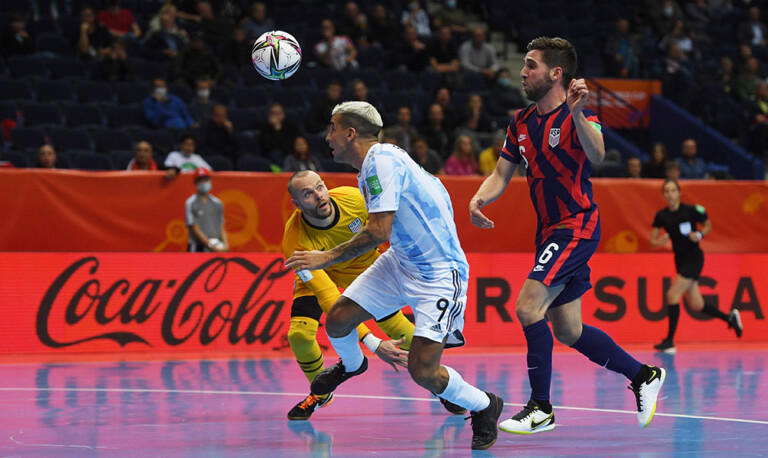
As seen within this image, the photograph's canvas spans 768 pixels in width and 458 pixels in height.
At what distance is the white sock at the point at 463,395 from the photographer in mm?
6223

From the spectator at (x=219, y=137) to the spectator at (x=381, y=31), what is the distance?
509cm

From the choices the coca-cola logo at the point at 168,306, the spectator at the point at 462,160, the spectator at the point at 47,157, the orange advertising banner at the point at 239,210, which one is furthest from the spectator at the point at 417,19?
the coca-cola logo at the point at 168,306

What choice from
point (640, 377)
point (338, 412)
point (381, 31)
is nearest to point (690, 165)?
point (381, 31)

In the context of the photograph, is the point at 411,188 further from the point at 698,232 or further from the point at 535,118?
the point at 698,232

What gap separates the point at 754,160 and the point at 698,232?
7.22 m

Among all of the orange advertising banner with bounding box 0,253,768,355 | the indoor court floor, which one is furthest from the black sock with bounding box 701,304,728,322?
the indoor court floor

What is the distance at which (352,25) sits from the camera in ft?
63.7

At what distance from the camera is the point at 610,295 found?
13531mm

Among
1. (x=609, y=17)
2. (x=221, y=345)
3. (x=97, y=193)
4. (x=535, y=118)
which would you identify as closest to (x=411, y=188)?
(x=535, y=118)

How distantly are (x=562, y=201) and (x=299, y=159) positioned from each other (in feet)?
28.5

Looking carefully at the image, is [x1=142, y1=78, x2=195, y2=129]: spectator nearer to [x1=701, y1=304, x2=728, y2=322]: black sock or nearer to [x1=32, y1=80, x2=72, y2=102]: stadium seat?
[x1=32, y1=80, x2=72, y2=102]: stadium seat

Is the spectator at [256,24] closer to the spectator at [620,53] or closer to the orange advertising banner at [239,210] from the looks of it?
the orange advertising banner at [239,210]

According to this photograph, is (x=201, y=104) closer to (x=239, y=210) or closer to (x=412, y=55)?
(x=239, y=210)

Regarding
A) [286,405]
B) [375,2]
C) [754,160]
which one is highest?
[375,2]
